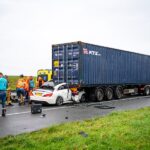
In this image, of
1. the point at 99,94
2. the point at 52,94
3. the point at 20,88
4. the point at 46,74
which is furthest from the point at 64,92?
the point at 46,74

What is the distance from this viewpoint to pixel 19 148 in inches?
268

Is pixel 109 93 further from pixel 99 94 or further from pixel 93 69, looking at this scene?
pixel 93 69

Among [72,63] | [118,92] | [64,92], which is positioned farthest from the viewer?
[118,92]

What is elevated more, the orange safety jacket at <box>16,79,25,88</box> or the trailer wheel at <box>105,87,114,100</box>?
the orange safety jacket at <box>16,79,25,88</box>

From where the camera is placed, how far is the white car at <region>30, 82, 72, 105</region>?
17.8m

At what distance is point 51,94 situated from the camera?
17.8 meters

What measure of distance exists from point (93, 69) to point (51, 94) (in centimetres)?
472

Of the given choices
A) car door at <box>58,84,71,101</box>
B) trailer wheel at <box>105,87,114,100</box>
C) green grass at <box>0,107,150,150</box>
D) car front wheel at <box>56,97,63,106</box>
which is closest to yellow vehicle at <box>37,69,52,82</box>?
trailer wheel at <box>105,87,114,100</box>

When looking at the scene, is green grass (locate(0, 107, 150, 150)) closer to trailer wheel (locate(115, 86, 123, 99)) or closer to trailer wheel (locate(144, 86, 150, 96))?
trailer wheel (locate(115, 86, 123, 99))

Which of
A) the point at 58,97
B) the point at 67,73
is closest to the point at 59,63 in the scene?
the point at 67,73

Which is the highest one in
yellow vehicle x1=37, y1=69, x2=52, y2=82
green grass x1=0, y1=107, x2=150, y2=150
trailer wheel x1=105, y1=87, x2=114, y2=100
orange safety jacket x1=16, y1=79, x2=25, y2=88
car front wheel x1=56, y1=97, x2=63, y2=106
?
yellow vehicle x1=37, y1=69, x2=52, y2=82

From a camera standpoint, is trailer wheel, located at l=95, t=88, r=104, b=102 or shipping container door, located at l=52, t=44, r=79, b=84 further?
trailer wheel, located at l=95, t=88, r=104, b=102

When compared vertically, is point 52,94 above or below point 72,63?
below

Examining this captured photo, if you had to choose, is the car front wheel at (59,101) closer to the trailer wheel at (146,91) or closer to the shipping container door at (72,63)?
the shipping container door at (72,63)
